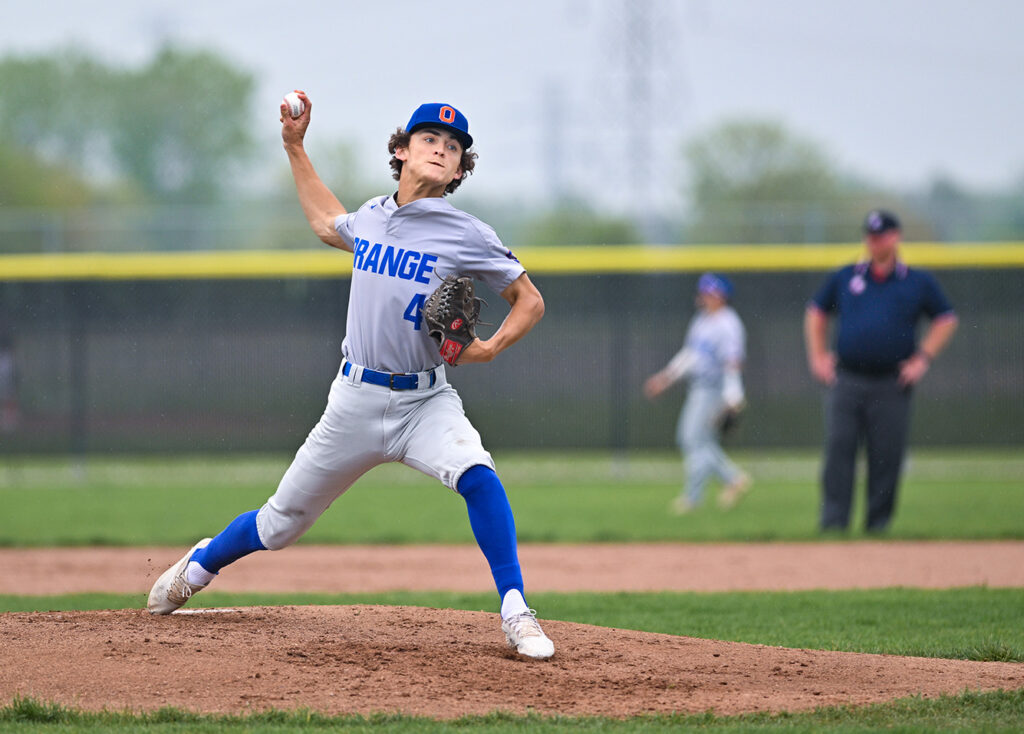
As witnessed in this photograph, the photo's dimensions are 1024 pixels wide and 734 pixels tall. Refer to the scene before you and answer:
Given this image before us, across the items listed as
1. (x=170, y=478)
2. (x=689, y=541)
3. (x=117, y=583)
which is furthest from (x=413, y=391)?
(x=170, y=478)

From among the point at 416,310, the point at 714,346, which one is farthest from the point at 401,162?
the point at 714,346

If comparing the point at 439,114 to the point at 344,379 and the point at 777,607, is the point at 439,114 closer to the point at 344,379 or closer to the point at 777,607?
the point at 344,379

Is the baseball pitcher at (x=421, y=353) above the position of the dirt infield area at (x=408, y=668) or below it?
above

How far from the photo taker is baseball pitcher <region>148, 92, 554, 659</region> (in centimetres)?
448

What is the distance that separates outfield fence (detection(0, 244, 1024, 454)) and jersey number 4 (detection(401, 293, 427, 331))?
30.3 feet

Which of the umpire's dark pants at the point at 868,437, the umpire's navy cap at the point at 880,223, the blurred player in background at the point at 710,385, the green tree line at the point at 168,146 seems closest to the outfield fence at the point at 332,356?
the blurred player in background at the point at 710,385

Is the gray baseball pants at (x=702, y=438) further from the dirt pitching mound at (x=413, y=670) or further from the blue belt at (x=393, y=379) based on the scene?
the blue belt at (x=393, y=379)

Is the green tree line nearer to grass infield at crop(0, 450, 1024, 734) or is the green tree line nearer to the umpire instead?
grass infield at crop(0, 450, 1024, 734)

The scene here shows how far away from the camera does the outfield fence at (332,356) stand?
14.0 m

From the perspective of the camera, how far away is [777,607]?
6438 millimetres

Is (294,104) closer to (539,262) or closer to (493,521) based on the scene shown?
(493,521)

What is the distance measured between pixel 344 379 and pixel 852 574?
14.1 ft

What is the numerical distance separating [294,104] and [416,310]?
1110 mm

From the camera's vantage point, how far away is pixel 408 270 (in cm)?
455
